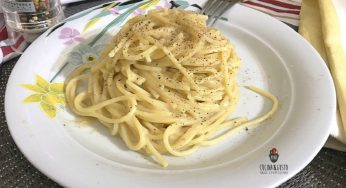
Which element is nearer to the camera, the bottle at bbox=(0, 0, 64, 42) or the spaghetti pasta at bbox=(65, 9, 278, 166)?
the spaghetti pasta at bbox=(65, 9, 278, 166)

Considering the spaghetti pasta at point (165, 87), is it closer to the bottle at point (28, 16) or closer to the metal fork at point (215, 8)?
the metal fork at point (215, 8)

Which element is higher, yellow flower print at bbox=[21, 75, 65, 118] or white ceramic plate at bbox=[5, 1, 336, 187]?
white ceramic plate at bbox=[5, 1, 336, 187]

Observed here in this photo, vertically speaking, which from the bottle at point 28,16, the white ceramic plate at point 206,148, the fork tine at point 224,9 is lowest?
the bottle at point 28,16

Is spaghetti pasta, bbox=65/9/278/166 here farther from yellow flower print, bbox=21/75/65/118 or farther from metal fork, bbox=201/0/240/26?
metal fork, bbox=201/0/240/26

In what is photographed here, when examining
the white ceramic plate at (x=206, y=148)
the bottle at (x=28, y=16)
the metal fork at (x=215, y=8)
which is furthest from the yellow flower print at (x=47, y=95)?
the metal fork at (x=215, y=8)

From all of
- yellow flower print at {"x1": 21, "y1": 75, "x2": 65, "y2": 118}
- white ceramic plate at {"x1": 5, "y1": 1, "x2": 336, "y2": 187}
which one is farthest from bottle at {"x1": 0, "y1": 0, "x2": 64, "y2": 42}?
yellow flower print at {"x1": 21, "y1": 75, "x2": 65, "y2": 118}

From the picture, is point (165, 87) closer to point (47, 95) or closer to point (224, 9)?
point (47, 95)
